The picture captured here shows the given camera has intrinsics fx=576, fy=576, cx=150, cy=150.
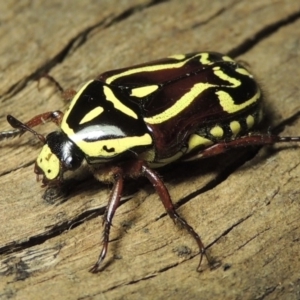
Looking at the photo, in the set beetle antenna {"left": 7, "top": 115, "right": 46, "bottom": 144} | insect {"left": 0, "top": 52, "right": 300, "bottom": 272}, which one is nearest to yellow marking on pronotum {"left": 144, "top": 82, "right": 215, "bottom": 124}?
insect {"left": 0, "top": 52, "right": 300, "bottom": 272}

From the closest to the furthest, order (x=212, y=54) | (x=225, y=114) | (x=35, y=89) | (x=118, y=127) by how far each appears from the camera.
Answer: (x=118, y=127), (x=225, y=114), (x=212, y=54), (x=35, y=89)

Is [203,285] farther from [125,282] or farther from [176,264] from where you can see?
[125,282]

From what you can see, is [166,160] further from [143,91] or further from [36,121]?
[36,121]

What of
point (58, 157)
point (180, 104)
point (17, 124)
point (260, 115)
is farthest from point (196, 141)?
point (17, 124)

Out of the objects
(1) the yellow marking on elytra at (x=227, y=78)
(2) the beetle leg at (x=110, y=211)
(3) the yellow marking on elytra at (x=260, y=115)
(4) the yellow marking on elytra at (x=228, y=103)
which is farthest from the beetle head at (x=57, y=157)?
(3) the yellow marking on elytra at (x=260, y=115)

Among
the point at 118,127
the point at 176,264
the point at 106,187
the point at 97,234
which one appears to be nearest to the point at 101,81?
the point at 118,127

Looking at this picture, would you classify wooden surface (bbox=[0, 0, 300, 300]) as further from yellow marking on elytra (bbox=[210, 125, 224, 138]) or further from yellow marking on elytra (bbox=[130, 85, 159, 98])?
yellow marking on elytra (bbox=[130, 85, 159, 98])
